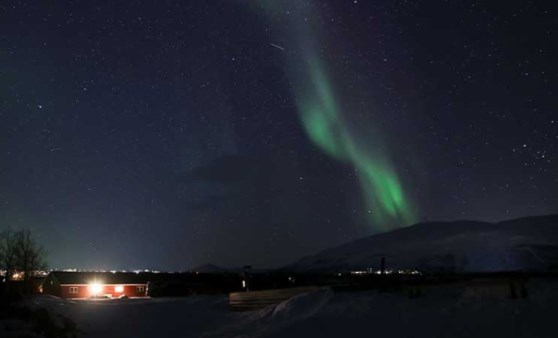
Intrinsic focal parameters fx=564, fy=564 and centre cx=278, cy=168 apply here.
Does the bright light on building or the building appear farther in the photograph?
the bright light on building

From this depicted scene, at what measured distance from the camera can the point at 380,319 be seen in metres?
16.3

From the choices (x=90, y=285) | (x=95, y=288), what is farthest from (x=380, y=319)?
(x=90, y=285)

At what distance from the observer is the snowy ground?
13672 mm

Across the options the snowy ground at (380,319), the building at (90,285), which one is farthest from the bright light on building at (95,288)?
the snowy ground at (380,319)

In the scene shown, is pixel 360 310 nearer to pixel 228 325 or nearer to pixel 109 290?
pixel 228 325

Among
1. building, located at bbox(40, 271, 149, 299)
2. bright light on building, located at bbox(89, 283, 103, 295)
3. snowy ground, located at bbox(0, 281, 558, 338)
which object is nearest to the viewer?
snowy ground, located at bbox(0, 281, 558, 338)

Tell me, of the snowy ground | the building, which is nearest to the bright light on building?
the building

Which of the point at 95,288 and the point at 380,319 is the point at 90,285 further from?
the point at 380,319

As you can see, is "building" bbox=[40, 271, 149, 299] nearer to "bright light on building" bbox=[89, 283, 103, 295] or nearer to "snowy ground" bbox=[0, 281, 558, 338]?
"bright light on building" bbox=[89, 283, 103, 295]

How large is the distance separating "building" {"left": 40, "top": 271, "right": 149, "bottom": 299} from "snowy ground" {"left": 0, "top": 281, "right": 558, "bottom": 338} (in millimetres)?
48738

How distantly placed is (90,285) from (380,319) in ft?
204

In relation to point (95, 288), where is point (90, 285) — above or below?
above

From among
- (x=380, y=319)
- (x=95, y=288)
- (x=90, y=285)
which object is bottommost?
(x=380, y=319)

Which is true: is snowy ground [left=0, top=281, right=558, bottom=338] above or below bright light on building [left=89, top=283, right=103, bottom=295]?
below
